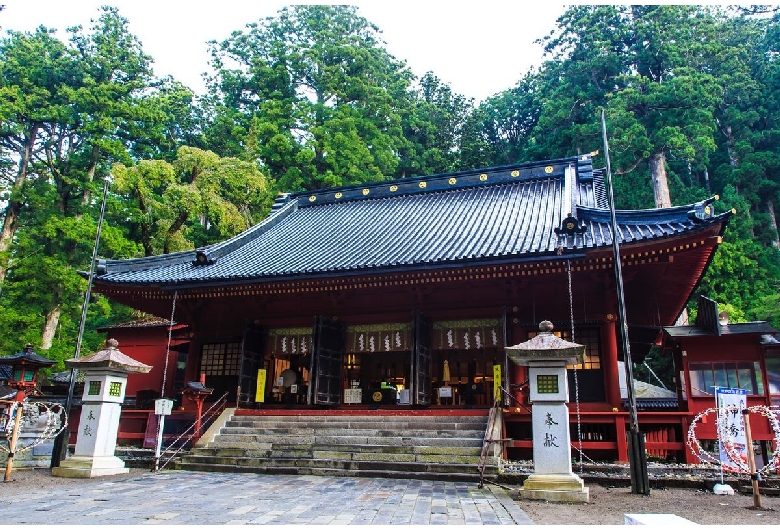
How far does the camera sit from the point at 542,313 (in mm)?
14703

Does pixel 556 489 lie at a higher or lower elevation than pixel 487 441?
lower

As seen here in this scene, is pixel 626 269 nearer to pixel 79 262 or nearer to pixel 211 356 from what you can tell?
pixel 211 356

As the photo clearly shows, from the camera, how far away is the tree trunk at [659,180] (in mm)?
32088

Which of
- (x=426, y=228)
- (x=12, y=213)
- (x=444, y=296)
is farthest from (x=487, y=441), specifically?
(x=12, y=213)

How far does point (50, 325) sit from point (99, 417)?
17999 millimetres

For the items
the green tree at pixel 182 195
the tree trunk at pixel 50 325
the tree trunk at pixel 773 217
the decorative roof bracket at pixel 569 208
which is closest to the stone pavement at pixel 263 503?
the decorative roof bracket at pixel 569 208

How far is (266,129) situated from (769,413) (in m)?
33.1

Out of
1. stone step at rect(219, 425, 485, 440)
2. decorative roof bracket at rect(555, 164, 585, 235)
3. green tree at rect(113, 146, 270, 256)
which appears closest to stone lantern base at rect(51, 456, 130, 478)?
stone step at rect(219, 425, 485, 440)

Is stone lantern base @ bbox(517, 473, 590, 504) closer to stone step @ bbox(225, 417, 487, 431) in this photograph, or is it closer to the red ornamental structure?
the red ornamental structure

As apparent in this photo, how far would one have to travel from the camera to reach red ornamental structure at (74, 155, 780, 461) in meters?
12.8

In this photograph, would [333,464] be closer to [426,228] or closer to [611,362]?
[611,362]

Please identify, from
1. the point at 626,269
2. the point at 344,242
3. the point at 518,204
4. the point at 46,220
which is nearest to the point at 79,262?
the point at 46,220

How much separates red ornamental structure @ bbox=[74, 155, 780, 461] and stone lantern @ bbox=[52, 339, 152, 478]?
4.44 m

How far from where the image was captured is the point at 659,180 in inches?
1294
